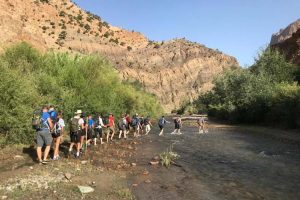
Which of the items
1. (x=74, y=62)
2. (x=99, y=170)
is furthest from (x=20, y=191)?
(x=74, y=62)

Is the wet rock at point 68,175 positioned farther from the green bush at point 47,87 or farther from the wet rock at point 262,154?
the wet rock at point 262,154

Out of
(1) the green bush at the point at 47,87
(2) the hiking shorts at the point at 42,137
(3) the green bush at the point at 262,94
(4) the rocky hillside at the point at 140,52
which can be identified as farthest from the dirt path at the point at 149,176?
(4) the rocky hillside at the point at 140,52

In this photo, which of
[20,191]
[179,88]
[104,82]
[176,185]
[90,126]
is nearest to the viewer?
[20,191]

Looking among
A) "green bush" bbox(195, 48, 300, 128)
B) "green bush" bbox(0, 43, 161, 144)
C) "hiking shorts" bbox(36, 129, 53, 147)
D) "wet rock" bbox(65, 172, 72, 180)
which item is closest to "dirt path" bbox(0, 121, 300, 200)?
"wet rock" bbox(65, 172, 72, 180)

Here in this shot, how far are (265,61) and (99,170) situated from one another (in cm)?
5603

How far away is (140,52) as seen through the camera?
531 feet

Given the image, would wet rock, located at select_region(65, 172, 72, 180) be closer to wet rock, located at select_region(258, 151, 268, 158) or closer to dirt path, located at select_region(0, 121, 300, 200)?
dirt path, located at select_region(0, 121, 300, 200)

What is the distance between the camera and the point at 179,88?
17012cm

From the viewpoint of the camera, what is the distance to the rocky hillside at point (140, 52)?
4697 inches

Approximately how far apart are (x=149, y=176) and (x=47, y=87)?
14698 mm

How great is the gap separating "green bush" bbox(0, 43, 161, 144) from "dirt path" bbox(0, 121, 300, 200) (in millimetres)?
1732

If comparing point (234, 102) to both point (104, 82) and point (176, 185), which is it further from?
point (176, 185)

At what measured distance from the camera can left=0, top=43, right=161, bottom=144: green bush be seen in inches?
797

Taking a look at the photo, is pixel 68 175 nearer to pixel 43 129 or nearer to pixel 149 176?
pixel 43 129
